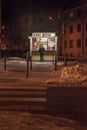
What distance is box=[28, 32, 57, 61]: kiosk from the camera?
131ft

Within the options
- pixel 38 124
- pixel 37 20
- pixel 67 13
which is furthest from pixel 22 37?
pixel 38 124

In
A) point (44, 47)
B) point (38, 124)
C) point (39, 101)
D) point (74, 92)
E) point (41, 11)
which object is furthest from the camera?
point (41, 11)

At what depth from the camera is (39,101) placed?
12359 mm

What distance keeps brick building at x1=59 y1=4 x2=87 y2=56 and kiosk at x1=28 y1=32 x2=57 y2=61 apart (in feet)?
113

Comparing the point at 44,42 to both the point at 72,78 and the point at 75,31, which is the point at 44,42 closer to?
the point at 72,78

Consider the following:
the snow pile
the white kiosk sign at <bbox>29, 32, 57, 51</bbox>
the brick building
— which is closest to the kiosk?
the white kiosk sign at <bbox>29, 32, 57, 51</bbox>

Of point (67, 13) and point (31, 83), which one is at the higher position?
point (67, 13)

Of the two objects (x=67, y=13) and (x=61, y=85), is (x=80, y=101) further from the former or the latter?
(x=67, y=13)

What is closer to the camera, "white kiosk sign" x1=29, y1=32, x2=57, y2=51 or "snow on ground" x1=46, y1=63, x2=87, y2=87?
"snow on ground" x1=46, y1=63, x2=87, y2=87

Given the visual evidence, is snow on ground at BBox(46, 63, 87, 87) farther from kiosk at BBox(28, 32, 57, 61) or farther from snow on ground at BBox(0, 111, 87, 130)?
kiosk at BBox(28, 32, 57, 61)

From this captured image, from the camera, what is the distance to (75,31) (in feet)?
268

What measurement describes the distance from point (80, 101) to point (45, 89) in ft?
10.3

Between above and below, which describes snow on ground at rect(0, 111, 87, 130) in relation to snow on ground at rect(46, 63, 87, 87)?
below

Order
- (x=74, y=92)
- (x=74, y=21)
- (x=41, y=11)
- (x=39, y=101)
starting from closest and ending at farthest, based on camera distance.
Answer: (x=39, y=101) < (x=74, y=92) < (x=74, y=21) < (x=41, y=11)
